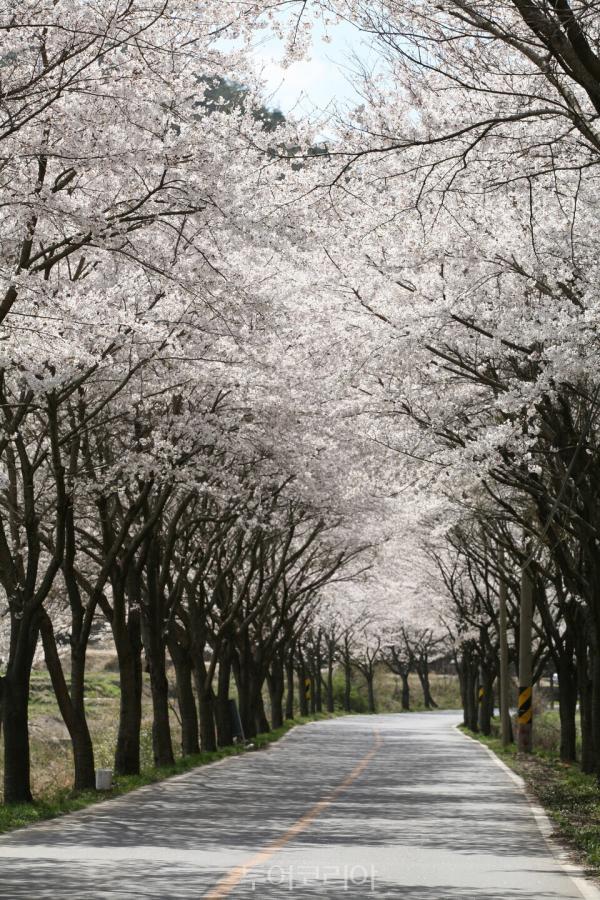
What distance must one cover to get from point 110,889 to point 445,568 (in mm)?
41772

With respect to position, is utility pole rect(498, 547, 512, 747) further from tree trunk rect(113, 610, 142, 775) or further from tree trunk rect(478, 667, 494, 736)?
tree trunk rect(113, 610, 142, 775)

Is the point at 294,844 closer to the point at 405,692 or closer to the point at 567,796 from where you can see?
the point at 567,796

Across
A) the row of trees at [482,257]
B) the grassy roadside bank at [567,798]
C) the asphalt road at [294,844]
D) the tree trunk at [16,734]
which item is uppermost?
the row of trees at [482,257]

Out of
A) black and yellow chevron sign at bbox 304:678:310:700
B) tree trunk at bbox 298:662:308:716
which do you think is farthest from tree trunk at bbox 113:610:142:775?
black and yellow chevron sign at bbox 304:678:310:700

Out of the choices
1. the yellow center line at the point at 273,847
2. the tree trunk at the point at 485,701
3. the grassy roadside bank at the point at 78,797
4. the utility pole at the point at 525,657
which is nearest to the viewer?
the yellow center line at the point at 273,847

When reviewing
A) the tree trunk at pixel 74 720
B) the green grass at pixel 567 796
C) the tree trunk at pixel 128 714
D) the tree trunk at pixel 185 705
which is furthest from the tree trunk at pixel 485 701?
the tree trunk at pixel 74 720

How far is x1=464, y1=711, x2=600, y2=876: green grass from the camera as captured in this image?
12.7m

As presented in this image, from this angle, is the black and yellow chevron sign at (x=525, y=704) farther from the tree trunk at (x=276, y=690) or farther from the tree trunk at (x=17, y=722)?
the tree trunk at (x=276, y=690)

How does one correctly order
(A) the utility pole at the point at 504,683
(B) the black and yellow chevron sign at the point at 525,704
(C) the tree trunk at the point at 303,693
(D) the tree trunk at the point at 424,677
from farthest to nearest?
(D) the tree trunk at the point at 424,677
(C) the tree trunk at the point at 303,693
(A) the utility pole at the point at 504,683
(B) the black and yellow chevron sign at the point at 525,704

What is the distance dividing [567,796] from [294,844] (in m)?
7.49

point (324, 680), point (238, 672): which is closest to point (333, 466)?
point (238, 672)

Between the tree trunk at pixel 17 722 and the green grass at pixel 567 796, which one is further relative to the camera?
the tree trunk at pixel 17 722

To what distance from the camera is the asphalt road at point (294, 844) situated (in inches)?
374

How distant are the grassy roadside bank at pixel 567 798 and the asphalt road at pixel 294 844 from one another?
1.16 ft
